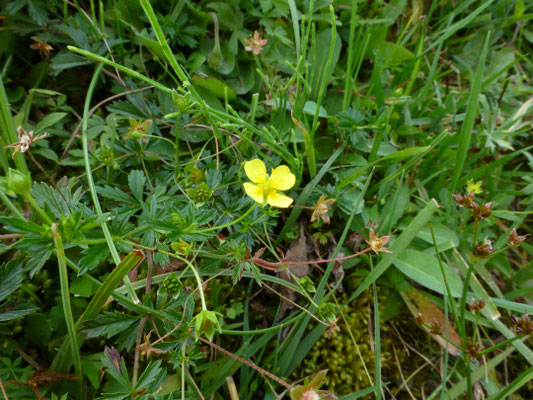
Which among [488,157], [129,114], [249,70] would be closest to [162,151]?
[129,114]

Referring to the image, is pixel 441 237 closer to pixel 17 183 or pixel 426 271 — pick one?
pixel 426 271

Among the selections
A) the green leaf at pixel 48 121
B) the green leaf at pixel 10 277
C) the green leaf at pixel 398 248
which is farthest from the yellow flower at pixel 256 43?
the green leaf at pixel 10 277

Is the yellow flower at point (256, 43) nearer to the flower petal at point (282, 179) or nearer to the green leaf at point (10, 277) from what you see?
the flower petal at point (282, 179)

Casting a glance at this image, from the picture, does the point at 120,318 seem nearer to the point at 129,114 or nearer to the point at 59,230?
the point at 59,230

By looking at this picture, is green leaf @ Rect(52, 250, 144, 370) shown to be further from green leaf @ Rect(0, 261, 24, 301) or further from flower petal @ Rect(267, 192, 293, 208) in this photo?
flower petal @ Rect(267, 192, 293, 208)

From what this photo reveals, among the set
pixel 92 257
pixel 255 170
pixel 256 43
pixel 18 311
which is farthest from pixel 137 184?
pixel 256 43

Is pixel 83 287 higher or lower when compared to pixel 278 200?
lower
